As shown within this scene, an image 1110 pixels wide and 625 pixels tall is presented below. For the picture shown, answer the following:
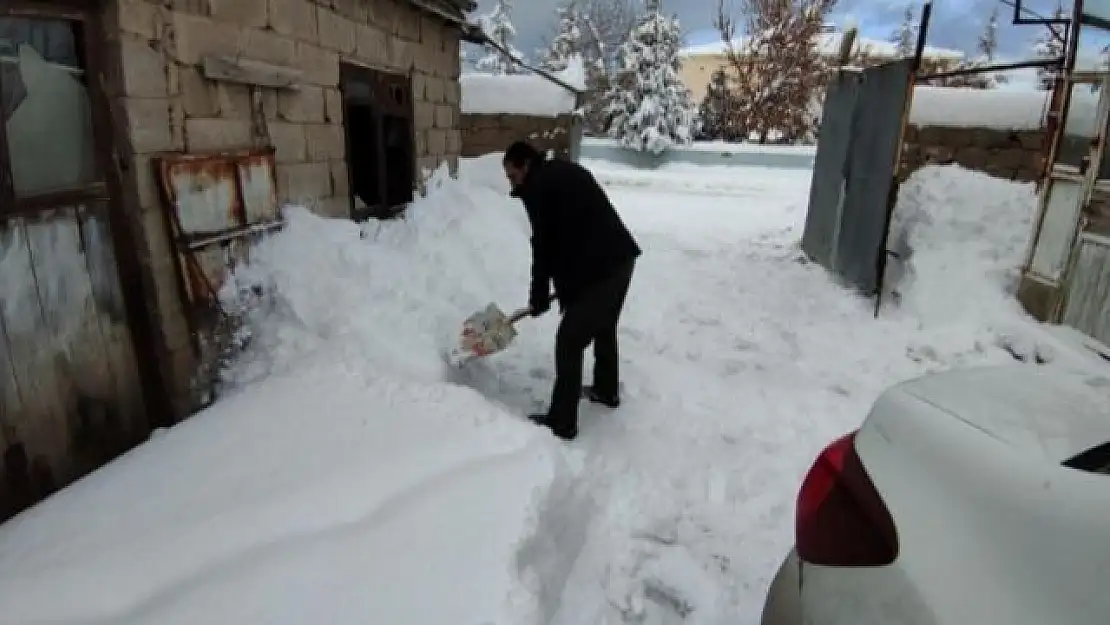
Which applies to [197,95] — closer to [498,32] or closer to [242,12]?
[242,12]

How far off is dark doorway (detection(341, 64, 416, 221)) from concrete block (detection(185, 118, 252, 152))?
128cm

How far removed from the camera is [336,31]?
487cm

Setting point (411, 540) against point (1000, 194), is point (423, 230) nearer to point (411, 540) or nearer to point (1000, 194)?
point (411, 540)

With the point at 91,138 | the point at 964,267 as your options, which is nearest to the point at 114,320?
the point at 91,138

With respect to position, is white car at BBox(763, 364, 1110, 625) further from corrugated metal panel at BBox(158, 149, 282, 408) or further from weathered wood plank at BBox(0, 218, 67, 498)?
corrugated metal panel at BBox(158, 149, 282, 408)

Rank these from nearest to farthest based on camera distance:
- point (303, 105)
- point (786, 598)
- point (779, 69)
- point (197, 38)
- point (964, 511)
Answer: point (964, 511) → point (786, 598) → point (197, 38) → point (303, 105) → point (779, 69)

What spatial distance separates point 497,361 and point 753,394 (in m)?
1.76

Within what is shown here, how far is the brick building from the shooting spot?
2709 mm

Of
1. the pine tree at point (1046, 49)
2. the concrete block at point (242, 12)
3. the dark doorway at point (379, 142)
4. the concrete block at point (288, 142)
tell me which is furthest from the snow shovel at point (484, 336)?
the pine tree at point (1046, 49)

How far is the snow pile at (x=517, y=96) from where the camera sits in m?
9.53

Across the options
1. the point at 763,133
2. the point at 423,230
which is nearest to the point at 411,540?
the point at 423,230

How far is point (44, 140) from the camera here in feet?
9.34

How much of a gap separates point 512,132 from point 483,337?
5.99 meters

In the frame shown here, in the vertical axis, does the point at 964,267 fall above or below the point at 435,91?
below
